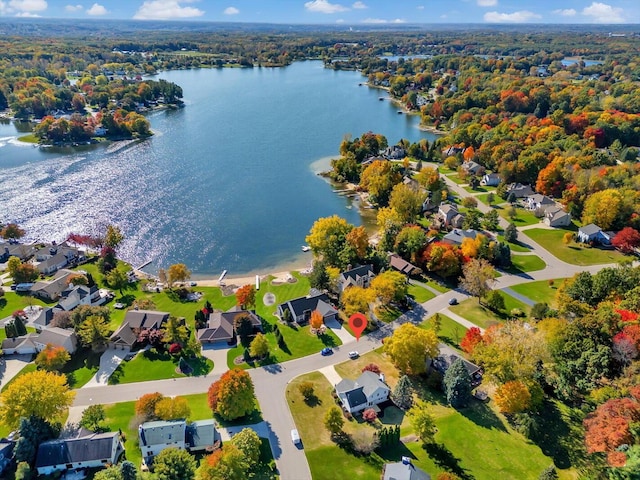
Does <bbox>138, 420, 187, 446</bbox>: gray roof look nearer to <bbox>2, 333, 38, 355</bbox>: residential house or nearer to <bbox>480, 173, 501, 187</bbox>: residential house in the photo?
<bbox>2, 333, 38, 355</bbox>: residential house

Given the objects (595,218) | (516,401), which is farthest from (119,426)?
(595,218)

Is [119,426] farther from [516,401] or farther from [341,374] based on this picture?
[516,401]

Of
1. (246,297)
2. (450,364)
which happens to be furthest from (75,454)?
(450,364)

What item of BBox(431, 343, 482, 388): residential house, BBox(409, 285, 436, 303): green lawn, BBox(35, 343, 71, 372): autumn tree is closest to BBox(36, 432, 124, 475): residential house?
BBox(35, 343, 71, 372): autumn tree

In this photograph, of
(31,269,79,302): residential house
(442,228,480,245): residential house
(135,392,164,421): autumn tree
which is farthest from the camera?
(442,228,480,245): residential house

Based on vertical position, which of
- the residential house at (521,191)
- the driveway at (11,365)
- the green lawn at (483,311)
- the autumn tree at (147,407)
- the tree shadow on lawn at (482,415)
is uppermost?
the residential house at (521,191)

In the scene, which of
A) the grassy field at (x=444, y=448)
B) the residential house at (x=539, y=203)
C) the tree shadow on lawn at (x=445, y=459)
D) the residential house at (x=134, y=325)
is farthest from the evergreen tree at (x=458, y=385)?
the residential house at (x=539, y=203)

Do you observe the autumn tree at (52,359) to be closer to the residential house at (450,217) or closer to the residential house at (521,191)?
the residential house at (450,217)
